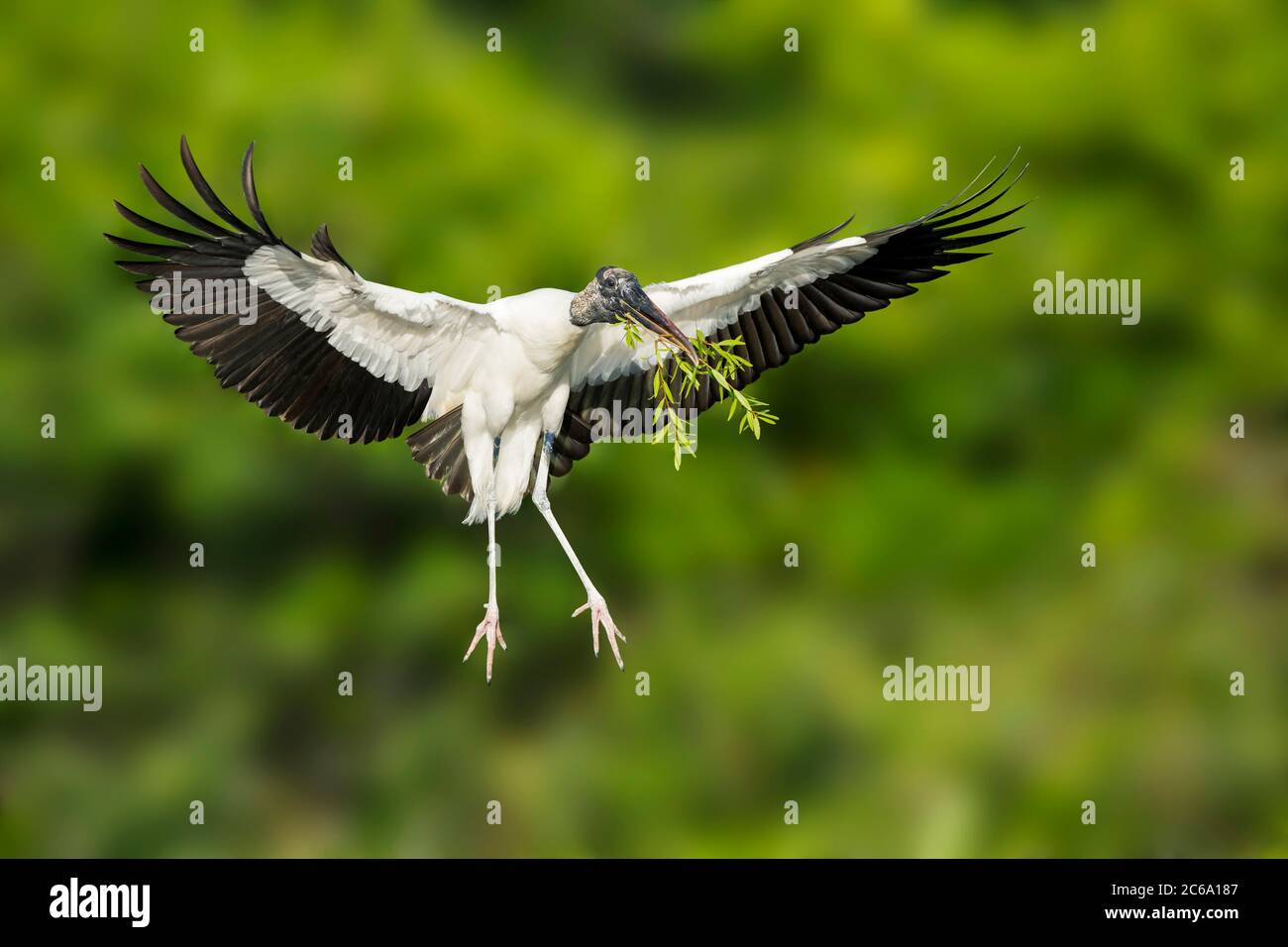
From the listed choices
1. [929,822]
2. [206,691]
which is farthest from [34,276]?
[929,822]

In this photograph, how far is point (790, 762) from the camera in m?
8.69

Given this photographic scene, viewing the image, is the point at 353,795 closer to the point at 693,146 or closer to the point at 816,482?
the point at 816,482

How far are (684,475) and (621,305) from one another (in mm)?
6073

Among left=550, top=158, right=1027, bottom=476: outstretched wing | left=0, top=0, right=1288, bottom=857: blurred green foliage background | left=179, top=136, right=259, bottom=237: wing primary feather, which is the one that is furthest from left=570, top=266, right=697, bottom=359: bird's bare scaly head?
left=0, top=0, right=1288, bottom=857: blurred green foliage background

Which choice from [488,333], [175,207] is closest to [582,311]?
[488,333]

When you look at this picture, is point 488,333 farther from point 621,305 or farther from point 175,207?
point 175,207

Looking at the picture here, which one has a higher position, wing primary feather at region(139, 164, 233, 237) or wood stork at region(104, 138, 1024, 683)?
wing primary feather at region(139, 164, 233, 237)

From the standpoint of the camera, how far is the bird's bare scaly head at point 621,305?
397 cm

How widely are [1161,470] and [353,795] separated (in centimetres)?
483

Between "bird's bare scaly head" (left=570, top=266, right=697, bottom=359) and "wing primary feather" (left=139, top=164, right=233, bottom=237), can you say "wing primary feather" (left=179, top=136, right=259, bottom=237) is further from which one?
"bird's bare scaly head" (left=570, top=266, right=697, bottom=359)

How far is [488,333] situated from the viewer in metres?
4.26

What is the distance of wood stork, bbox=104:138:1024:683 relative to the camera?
4.05m

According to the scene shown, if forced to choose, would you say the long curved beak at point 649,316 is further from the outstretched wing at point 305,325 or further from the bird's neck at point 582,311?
the outstretched wing at point 305,325

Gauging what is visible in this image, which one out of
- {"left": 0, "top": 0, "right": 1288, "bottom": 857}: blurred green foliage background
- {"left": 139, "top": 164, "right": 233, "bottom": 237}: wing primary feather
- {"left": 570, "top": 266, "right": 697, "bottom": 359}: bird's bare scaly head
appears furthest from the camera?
{"left": 0, "top": 0, "right": 1288, "bottom": 857}: blurred green foliage background
